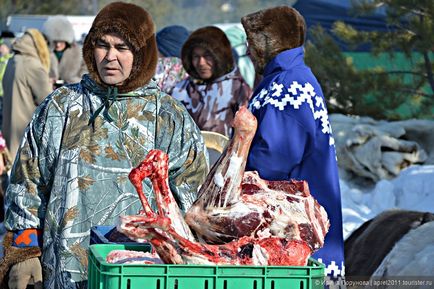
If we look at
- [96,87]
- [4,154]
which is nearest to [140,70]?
[96,87]

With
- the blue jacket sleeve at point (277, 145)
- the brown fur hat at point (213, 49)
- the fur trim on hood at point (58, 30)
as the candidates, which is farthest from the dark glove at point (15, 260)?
the fur trim on hood at point (58, 30)

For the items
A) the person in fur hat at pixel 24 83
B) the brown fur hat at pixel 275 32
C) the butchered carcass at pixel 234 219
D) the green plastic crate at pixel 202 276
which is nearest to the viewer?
the green plastic crate at pixel 202 276

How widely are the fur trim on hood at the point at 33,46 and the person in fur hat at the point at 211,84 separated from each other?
301 cm

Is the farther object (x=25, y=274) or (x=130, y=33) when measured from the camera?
(x=130, y=33)

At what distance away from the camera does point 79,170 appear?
13.8ft

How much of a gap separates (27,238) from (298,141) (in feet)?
3.91

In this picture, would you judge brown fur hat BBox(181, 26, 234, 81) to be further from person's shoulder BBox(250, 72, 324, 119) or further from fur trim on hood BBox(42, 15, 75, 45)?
fur trim on hood BBox(42, 15, 75, 45)

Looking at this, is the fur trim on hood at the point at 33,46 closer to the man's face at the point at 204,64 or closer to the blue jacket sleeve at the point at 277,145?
the man's face at the point at 204,64

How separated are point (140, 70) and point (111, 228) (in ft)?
2.74

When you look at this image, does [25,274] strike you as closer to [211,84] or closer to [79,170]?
[79,170]

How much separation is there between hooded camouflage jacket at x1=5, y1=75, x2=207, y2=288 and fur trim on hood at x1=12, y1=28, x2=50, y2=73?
7467 millimetres

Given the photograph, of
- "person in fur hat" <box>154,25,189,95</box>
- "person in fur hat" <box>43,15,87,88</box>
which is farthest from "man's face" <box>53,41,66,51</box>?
"person in fur hat" <box>154,25,189,95</box>

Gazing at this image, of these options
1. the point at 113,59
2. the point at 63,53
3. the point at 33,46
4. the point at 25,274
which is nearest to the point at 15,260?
the point at 25,274

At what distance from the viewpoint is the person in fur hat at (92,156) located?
4.20m
